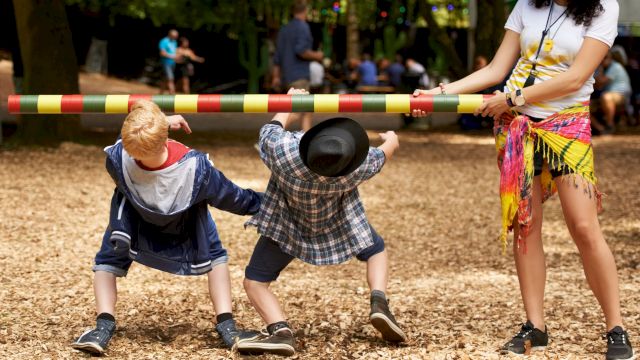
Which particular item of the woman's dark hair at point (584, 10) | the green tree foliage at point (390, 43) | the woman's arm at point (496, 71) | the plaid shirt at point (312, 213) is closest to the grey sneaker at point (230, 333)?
the plaid shirt at point (312, 213)

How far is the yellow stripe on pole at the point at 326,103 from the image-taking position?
4262 millimetres

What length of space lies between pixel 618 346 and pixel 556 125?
37.5 inches

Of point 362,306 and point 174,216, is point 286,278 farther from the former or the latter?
point 174,216

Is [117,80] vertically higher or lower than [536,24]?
lower

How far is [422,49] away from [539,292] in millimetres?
34979

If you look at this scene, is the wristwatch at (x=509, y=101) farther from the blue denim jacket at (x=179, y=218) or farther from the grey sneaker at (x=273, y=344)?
the grey sneaker at (x=273, y=344)

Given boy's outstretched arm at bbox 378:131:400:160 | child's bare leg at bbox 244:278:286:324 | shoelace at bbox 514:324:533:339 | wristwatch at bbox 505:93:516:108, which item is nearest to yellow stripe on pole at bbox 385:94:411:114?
boy's outstretched arm at bbox 378:131:400:160

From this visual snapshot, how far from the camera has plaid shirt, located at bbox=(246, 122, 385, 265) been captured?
4.23m

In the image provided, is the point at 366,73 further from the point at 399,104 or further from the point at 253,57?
the point at 399,104

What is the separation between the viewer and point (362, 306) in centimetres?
554

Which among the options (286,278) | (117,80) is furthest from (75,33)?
(286,278)

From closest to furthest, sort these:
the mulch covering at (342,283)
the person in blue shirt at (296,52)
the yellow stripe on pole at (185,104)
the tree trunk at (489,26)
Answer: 1. the yellow stripe on pole at (185,104)
2. the mulch covering at (342,283)
3. the person in blue shirt at (296,52)
4. the tree trunk at (489,26)

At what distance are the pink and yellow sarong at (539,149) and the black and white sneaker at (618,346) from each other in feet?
1.77

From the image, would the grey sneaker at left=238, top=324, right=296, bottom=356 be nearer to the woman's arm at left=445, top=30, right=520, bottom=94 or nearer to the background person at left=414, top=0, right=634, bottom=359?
the background person at left=414, top=0, right=634, bottom=359
